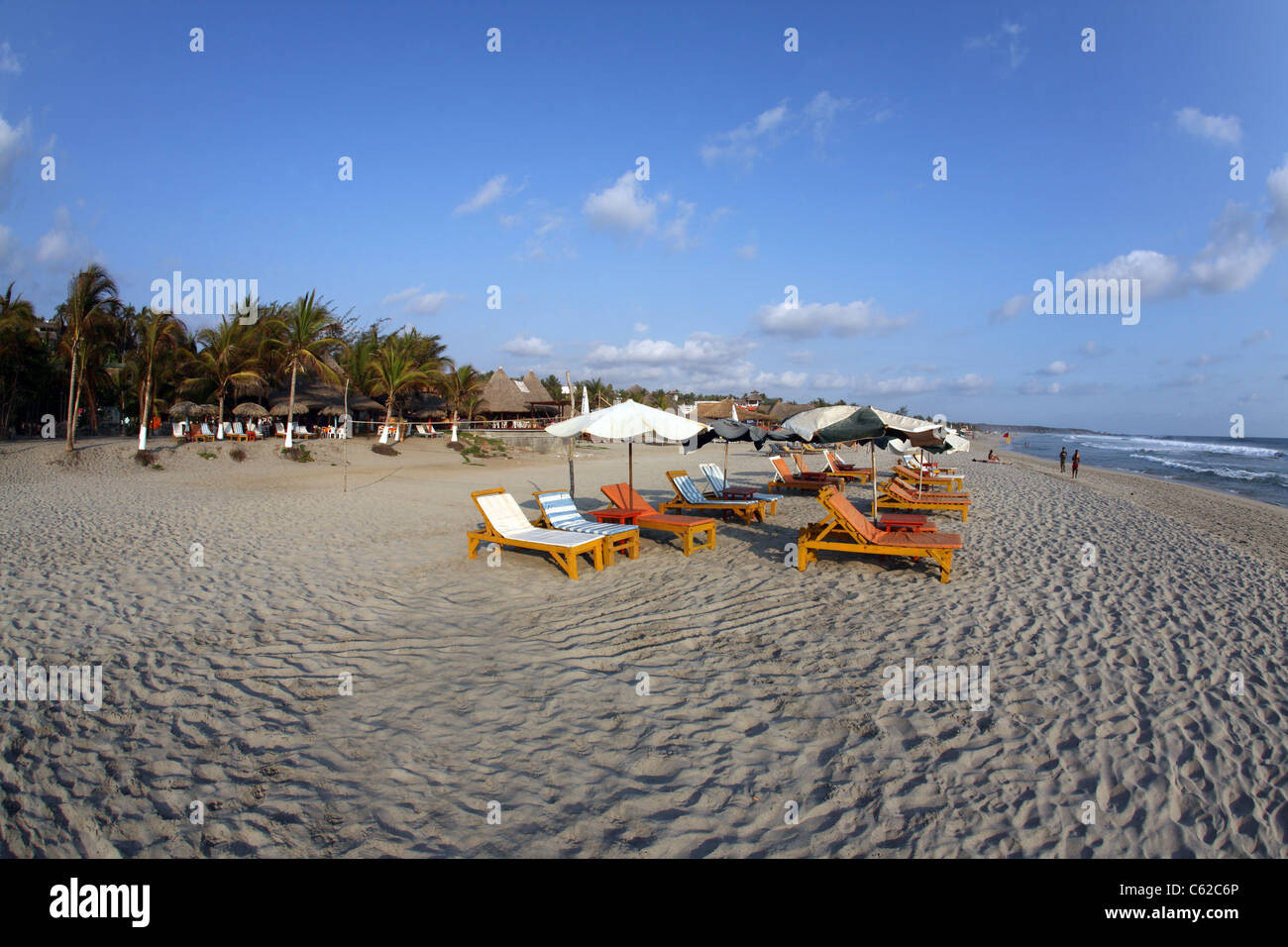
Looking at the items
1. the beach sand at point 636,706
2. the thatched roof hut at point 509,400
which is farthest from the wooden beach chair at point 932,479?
the thatched roof hut at point 509,400

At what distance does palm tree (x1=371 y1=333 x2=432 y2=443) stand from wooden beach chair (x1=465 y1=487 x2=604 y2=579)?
1894 centimetres

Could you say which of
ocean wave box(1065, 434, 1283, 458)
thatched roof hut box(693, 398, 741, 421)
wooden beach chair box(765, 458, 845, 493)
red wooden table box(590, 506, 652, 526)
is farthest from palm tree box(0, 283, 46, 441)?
ocean wave box(1065, 434, 1283, 458)

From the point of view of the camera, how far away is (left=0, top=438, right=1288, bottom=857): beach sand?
2727mm

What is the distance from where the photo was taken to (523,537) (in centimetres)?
735

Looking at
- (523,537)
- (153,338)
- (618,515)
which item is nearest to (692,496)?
(618,515)

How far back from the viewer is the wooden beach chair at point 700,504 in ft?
32.9

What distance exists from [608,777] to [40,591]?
644cm

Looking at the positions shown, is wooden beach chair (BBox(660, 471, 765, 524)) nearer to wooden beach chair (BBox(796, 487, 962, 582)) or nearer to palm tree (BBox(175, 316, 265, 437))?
wooden beach chair (BBox(796, 487, 962, 582))

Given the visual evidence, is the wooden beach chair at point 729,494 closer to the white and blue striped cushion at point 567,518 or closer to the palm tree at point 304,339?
the white and blue striped cushion at point 567,518

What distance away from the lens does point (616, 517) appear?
28.5 ft

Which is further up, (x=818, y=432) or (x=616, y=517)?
(x=818, y=432)
